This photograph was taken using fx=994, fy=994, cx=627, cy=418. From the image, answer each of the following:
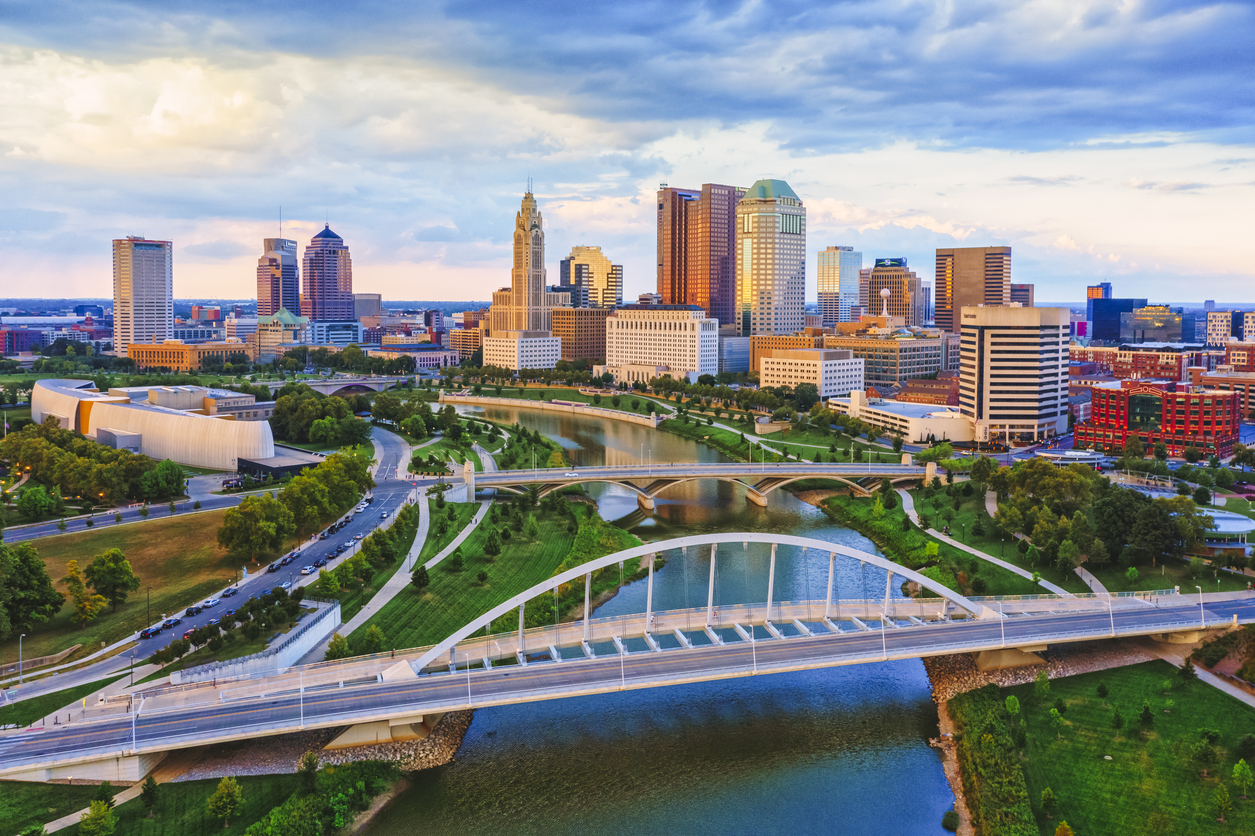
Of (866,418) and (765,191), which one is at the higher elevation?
(765,191)

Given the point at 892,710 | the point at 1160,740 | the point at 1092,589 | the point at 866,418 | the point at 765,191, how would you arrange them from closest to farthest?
1. the point at 1160,740
2. the point at 892,710
3. the point at 1092,589
4. the point at 866,418
5. the point at 765,191

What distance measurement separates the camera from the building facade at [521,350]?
586 feet

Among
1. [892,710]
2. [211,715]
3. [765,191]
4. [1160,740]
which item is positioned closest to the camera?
[211,715]

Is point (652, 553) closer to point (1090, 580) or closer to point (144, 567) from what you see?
point (1090, 580)

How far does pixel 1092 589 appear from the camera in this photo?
1909 inches

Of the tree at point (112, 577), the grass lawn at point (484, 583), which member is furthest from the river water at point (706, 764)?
the tree at point (112, 577)

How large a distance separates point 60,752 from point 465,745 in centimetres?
1250

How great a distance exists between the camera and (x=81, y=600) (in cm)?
4081

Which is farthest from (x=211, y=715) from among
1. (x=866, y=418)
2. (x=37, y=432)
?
(x=866, y=418)

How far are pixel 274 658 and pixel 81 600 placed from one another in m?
10.7

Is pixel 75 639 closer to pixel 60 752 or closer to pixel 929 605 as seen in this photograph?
pixel 60 752

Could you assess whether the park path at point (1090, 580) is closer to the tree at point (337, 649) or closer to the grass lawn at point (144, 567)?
the tree at point (337, 649)

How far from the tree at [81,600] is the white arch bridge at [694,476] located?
29.5 m

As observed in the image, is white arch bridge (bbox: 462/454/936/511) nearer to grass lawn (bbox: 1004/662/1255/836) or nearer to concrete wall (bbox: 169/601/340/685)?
concrete wall (bbox: 169/601/340/685)
